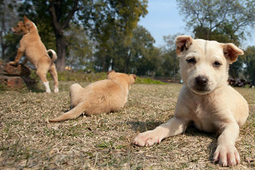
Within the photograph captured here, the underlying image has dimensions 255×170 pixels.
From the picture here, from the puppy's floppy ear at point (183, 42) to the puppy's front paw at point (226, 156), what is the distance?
1503mm

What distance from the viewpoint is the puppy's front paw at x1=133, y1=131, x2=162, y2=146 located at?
223cm

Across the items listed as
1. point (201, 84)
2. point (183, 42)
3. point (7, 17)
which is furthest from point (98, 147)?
point (7, 17)

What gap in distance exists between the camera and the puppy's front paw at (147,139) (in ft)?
7.31

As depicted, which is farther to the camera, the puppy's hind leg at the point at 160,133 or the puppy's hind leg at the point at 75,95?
the puppy's hind leg at the point at 75,95

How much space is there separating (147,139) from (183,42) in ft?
5.06

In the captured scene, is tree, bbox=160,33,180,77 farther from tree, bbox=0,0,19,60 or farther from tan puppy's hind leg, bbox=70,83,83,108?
tan puppy's hind leg, bbox=70,83,83,108

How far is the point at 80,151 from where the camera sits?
2.00 meters

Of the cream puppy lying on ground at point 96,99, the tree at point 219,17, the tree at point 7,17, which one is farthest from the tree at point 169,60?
the cream puppy lying on ground at point 96,99

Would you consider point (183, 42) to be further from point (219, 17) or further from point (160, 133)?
point (219, 17)

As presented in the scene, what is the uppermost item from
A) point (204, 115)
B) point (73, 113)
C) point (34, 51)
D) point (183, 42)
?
point (34, 51)

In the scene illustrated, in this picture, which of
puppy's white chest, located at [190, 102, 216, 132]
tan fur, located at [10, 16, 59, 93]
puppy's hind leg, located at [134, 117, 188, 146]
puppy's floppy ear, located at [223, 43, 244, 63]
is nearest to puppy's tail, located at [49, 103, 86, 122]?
puppy's hind leg, located at [134, 117, 188, 146]

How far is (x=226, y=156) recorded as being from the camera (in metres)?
1.88

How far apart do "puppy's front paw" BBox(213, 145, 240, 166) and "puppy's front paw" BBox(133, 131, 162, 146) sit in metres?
0.65

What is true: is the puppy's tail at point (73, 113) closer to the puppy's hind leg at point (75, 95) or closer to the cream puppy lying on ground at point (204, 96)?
the puppy's hind leg at point (75, 95)
